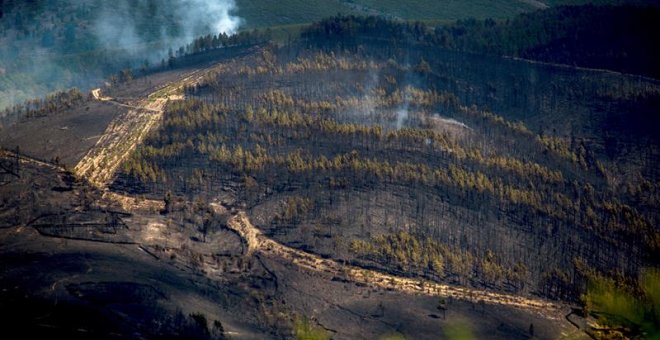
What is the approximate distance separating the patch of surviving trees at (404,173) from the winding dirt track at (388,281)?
1913mm

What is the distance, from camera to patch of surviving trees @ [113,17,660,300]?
95.5 metres

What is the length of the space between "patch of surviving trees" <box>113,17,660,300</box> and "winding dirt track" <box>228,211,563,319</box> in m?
1.91


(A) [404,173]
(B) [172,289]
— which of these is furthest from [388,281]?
(A) [404,173]

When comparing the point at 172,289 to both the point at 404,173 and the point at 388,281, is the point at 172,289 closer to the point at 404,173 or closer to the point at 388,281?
the point at 388,281

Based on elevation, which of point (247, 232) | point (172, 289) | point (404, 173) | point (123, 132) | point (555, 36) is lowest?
point (172, 289)

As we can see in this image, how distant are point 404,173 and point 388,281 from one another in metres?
27.2

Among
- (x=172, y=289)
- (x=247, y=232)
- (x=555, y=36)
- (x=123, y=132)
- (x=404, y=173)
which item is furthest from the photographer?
(x=555, y=36)

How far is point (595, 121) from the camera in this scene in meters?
137

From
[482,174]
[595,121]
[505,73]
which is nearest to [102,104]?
[482,174]

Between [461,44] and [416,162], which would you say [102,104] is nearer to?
[416,162]

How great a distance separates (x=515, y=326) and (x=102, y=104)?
3490 inches

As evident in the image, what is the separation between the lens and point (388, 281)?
3472 inches

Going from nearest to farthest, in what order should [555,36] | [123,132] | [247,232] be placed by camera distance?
1. [247,232]
2. [123,132]
3. [555,36]

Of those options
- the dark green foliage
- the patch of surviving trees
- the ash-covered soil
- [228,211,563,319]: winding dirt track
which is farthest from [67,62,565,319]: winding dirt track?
the dark green foliage
